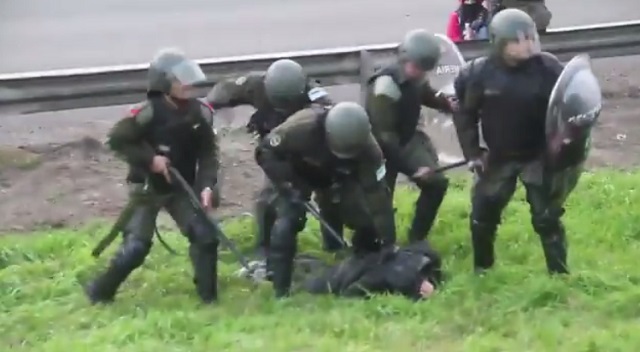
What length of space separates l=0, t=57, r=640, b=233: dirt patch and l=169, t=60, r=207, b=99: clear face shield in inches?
90.4

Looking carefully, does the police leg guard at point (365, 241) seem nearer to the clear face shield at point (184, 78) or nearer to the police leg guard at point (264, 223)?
the police leg guard at point (264, 223)

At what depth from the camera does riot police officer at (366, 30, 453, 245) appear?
357 inches

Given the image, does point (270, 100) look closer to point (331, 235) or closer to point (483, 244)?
point (331, 235)

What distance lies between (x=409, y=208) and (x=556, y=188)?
213 cm

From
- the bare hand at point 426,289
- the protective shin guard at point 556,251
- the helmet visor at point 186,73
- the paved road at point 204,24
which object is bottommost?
the paved road at point 204,24

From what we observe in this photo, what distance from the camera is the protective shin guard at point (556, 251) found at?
8.38 meters

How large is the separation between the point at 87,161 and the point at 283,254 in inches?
147

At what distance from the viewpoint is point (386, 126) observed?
920cm

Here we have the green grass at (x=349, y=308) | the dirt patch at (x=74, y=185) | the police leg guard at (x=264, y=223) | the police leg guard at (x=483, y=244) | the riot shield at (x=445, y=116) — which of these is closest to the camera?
the green grass at (x=349, y=308)

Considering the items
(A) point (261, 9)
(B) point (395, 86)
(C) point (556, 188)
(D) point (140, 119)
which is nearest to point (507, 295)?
(C) point (556, 188)

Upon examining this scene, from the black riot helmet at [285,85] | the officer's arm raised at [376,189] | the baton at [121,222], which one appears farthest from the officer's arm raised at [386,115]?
the baton at [121,222]

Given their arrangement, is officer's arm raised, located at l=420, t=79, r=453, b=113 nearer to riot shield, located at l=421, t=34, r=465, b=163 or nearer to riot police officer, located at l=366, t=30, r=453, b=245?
riot police officer, located at l=366, t=30, r=453, b=245

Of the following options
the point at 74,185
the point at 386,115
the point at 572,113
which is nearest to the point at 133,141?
the point at 386,115

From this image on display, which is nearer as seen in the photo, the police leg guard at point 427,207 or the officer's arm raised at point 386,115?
the officer's arm raised at point 386,115
